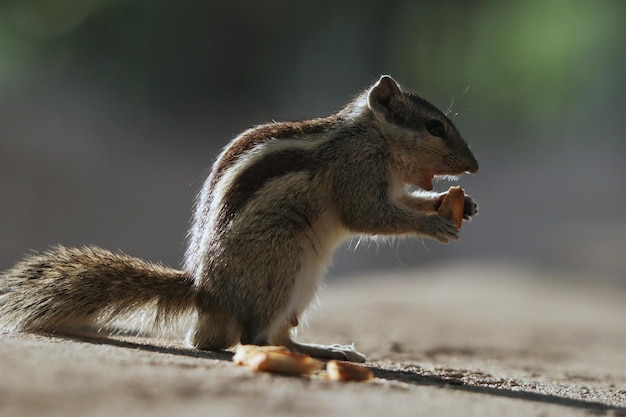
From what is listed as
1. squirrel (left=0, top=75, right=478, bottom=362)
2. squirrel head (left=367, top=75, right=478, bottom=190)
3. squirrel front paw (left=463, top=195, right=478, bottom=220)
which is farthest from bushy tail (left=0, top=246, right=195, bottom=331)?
squirrel front paw (left=463, top=195, right=478, bottom=220)

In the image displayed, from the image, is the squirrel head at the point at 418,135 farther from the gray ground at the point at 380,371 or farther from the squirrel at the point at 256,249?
the gray ground at the point at 380,371

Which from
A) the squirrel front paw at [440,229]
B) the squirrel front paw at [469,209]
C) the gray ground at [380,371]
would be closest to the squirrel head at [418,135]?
the squirrel front paw at [469,209]

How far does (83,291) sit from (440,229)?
2.14 meters

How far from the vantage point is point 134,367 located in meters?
3.65

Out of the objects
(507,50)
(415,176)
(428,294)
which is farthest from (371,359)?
(507,50)

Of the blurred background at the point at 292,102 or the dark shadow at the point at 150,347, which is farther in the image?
the blurred background at the point at 292,102

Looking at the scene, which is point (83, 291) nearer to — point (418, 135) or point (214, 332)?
point (214, 332)

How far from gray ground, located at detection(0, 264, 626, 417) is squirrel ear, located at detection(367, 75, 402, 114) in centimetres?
165

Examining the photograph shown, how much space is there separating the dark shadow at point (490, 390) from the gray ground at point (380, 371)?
1 cm

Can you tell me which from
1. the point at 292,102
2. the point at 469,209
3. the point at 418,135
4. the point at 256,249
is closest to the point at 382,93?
the point at 418,135

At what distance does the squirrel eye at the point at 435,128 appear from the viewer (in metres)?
5.82

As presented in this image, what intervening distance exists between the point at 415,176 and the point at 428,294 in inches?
256

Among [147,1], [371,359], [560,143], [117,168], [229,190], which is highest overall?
[147,1]

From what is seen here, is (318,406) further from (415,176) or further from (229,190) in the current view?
(415,176)
